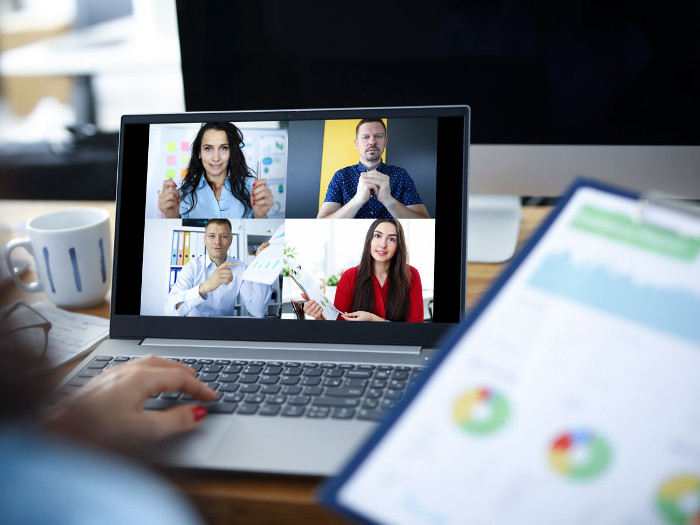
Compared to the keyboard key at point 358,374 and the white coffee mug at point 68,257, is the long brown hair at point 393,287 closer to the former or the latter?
the keyboard key at point 358,374

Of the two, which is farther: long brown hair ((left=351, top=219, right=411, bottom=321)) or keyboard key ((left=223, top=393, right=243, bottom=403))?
long brown hair ((left=351, top=219, right=411, bottom=321))

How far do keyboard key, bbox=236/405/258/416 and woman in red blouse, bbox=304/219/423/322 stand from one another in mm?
167

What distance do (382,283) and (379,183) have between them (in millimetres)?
113

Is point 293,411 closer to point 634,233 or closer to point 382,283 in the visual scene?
point 382,283

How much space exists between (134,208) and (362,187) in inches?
10.7

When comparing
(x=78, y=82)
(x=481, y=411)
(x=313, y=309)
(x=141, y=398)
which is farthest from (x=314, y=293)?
(x=78, y=82)

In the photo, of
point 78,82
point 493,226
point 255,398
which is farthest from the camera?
point 78,82

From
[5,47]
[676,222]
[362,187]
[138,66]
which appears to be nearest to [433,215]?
[362,187]

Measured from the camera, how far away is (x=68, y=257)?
0.80m

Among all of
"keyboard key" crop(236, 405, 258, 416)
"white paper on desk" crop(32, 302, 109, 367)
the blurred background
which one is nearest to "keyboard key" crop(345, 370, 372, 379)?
"keyboard key" crop(236, 405, 258, 416)

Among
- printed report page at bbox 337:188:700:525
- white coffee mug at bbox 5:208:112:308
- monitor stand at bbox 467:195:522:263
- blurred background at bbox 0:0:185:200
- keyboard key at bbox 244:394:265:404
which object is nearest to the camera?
printed report page at bbox 337:188:700:525

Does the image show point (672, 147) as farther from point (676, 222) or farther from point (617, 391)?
point (617, 391)

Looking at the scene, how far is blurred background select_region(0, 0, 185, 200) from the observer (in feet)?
9.05

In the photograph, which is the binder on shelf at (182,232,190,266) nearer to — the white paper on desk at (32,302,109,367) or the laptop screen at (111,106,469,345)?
the laptop screen at (111,106,469,345)
